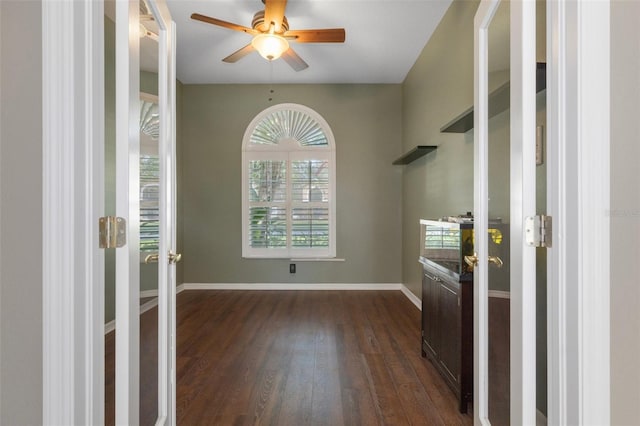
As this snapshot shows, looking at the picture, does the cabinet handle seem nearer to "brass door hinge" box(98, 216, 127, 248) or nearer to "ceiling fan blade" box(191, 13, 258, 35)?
"brass door hinge" box(98, 216, 127, 248)

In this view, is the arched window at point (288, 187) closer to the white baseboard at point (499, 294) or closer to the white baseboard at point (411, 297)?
the white baseboard at point (411, 297)

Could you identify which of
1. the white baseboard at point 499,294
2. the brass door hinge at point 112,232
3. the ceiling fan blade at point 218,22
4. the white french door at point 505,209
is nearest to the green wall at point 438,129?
the white french door at point 505,209

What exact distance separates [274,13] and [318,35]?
0.40 m

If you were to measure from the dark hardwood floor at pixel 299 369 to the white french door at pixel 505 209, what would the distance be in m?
0.71

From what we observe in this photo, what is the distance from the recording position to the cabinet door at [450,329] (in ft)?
6.17

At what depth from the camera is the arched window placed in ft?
15.7

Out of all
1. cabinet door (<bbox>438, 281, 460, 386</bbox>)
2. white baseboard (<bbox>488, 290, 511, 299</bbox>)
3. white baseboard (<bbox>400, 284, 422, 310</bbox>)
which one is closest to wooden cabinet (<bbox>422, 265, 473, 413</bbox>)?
cabinet door (<bbox>438, 281, 460, 386</bbox>)
